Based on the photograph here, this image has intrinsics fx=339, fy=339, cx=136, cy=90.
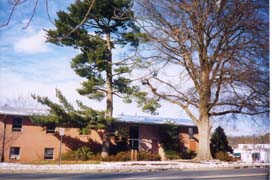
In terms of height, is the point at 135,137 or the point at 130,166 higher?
the point at 135,137

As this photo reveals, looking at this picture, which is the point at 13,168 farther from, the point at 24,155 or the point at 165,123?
the point at 165,123

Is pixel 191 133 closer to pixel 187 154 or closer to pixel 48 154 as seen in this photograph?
pixel 187 154

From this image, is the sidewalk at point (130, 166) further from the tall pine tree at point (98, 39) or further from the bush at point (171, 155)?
the tall pine tree at point (98, 39)

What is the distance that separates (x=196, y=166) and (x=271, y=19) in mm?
788

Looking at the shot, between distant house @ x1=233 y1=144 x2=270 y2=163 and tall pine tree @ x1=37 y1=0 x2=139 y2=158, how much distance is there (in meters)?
0.57

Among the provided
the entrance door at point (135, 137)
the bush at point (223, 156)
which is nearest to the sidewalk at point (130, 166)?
the bush at point (223, 156)

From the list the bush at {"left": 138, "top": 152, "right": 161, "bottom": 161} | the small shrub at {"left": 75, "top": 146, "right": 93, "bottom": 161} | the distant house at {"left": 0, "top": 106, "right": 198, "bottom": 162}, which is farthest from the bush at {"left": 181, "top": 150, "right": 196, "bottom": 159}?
the small shrub at {"left": 75, "top": 146, "right": 93, "bottom": 161}

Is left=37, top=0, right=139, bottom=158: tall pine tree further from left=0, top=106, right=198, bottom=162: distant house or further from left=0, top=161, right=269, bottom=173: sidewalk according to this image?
left=0, top=161, right=269, bottom=173: sidewalk

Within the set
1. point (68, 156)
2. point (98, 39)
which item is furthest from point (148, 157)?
point (98, 39)

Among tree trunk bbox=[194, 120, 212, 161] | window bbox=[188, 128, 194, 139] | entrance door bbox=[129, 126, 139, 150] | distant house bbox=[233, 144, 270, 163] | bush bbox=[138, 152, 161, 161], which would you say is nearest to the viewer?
distant house bbox=[233, 144, 270, 163]

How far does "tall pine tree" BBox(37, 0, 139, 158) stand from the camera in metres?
1.56

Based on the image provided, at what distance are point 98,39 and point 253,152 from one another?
88cm

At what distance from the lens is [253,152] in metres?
1.41

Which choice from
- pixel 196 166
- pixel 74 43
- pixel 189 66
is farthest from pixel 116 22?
pixel 196 166
